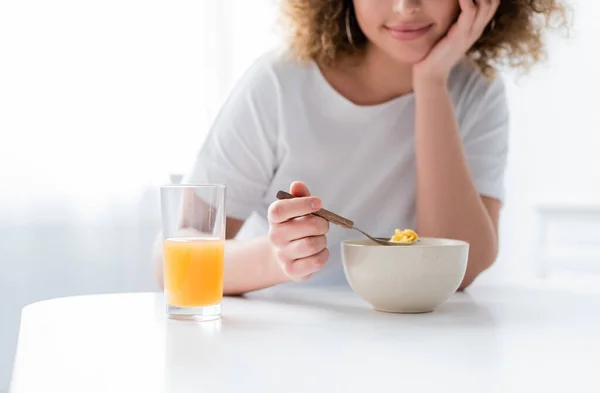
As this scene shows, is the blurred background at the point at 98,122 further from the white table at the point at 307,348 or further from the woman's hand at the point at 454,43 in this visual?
the white table at the point at 307,348

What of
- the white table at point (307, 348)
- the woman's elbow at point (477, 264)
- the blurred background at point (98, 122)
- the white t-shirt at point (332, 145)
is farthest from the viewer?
the blurred background at point (98, 122)

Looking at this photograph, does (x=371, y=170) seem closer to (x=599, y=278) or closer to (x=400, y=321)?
(x=599, y=278)

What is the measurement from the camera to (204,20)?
110 inches

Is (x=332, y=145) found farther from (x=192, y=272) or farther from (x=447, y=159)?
(x=192, y=272)

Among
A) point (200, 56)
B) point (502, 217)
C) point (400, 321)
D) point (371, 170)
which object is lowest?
point (502, 217)

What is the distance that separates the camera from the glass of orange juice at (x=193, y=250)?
0.94m

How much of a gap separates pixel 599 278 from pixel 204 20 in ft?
5.80

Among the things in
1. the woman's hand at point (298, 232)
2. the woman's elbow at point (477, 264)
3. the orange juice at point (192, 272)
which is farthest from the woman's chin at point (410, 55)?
the orange juice at point (192, 272)

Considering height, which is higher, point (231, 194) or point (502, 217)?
point (231, 194)

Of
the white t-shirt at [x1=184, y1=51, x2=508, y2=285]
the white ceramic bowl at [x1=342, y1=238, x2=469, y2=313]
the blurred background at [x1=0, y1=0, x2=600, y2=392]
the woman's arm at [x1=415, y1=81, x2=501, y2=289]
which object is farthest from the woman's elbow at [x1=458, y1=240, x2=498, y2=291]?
the blurred background at [x1=0, y1=0, x2=600, y2=392]

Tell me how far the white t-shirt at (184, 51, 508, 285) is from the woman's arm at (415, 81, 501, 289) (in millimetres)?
90

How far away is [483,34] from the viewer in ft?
5.40

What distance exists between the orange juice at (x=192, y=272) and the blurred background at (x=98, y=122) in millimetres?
1585

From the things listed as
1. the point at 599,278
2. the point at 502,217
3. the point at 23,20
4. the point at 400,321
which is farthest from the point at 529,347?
the point at 502,217
